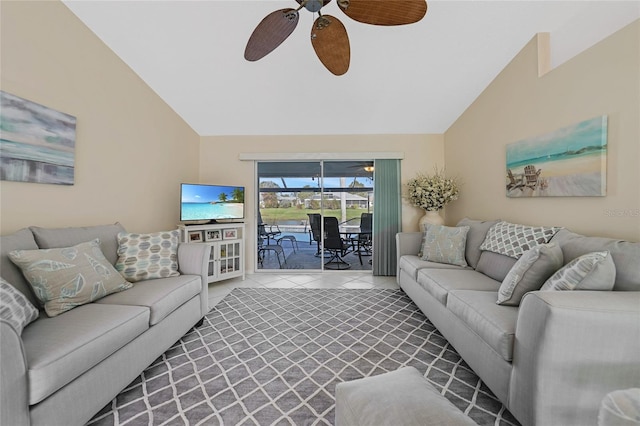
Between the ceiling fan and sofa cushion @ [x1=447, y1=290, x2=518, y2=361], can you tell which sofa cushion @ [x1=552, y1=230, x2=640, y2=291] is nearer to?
sofa cushion @ [x1=447, y1=290, x2=518, y2=361]

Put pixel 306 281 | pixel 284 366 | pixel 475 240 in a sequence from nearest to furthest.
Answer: pixel 284 366 → pixel 475 240 → pixel 306 281

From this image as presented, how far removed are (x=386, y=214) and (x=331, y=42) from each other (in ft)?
9.33

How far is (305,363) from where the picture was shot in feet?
5.82

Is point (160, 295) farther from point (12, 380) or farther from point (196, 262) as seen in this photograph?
point (12, 380)

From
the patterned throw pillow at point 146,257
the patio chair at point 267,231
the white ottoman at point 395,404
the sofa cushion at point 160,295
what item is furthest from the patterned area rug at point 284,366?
the patio chair at point 267,231

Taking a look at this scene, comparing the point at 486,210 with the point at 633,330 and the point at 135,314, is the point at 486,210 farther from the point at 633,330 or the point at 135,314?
the point at 135,314

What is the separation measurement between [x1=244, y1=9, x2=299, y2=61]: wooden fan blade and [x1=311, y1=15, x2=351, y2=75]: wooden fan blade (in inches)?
5.8

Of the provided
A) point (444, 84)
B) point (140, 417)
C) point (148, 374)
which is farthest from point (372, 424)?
point (444, 84)

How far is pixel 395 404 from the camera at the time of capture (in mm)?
881

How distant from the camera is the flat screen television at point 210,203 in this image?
3262 mm

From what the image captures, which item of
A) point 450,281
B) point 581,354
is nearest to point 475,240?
point 450,281

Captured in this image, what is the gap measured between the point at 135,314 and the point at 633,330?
240 centimetres

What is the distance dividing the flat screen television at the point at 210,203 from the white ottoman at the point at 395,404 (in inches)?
117

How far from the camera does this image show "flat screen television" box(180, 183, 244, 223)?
326 centimetres
